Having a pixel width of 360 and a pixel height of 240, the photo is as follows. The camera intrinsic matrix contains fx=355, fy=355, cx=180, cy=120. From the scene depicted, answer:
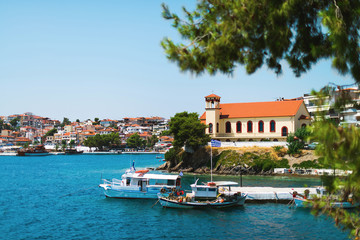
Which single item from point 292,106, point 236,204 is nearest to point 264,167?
point 292,106

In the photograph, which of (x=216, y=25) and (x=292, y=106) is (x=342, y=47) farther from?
(x=292, y=106)

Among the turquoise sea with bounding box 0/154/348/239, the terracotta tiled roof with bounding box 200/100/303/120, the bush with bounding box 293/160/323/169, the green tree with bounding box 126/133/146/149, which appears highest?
the terracotta tiled roof with bounding box 200/100/303/120

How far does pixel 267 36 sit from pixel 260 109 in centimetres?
6111

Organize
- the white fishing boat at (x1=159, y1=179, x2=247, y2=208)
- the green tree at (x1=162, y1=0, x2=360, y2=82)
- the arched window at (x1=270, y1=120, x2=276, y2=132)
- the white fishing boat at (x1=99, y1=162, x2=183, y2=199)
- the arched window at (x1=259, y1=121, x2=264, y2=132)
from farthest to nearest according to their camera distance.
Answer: the arched window at (x1=259, y1=121, x2=264, y2=132) < the arched window at (x1=270, y1=120, x2=276, y2=132) < the white fishing boat at (x1=99, y1=162, x2=183, y2=199) < the white fishing boat at (x1=159, y1=179, x2=247, y2=208) < the green tree at (x1=162, y1=0, x2=360, y2=82)

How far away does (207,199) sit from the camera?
37219 mm

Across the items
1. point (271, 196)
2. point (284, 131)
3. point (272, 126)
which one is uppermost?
point (272, 126)

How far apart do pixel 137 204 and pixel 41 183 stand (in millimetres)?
26136

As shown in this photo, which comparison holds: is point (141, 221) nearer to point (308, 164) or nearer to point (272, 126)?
point (308, 164)

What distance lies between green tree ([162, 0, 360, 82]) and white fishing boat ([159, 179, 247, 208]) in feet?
82.2

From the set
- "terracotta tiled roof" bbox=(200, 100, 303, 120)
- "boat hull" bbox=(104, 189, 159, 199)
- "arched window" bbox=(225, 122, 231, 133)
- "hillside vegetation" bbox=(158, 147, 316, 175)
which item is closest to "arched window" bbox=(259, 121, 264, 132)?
"terracotta tiled roof" bbox=(200, 100, 303, 120)

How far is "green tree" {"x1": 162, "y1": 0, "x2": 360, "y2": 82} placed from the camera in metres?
9.54

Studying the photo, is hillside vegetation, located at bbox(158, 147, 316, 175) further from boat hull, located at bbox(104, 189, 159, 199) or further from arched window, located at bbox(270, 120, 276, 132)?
boat hull, located at bbox(104, 189, 159, 199)

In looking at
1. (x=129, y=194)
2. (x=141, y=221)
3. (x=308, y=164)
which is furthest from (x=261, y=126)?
(x=141, y=221)

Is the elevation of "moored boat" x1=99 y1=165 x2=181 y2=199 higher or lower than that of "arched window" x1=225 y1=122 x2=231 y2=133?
lower
